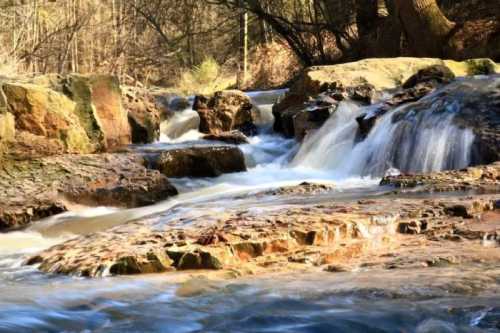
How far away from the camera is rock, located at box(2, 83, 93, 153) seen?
7.62 metres

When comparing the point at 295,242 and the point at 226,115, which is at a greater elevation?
the point at 226,115

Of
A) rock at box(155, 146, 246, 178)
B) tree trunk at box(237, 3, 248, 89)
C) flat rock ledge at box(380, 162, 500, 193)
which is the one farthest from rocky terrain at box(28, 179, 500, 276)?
tree trunk at box(237, 3, 248, 89)

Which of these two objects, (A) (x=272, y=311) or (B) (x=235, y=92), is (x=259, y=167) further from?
(A) (x=272, y=311)

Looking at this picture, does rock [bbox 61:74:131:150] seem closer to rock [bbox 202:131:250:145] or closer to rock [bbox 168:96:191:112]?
rock [bbox 202:131:250:145]

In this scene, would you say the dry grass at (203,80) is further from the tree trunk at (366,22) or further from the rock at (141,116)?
the rock at (141,116)

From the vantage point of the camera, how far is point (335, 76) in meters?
11.2

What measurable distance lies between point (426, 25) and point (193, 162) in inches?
288

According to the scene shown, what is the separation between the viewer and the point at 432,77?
9.32 meters

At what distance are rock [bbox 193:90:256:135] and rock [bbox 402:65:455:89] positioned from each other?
3033 mm

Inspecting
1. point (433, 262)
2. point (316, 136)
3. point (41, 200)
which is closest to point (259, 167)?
point (316, 136)

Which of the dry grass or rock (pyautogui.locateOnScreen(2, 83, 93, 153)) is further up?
the dry grass

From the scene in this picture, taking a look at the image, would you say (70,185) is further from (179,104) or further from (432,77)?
(179,104)

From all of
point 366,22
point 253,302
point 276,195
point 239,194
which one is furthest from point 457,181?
point 366,22

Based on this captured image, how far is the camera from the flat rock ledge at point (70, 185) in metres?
6.29
